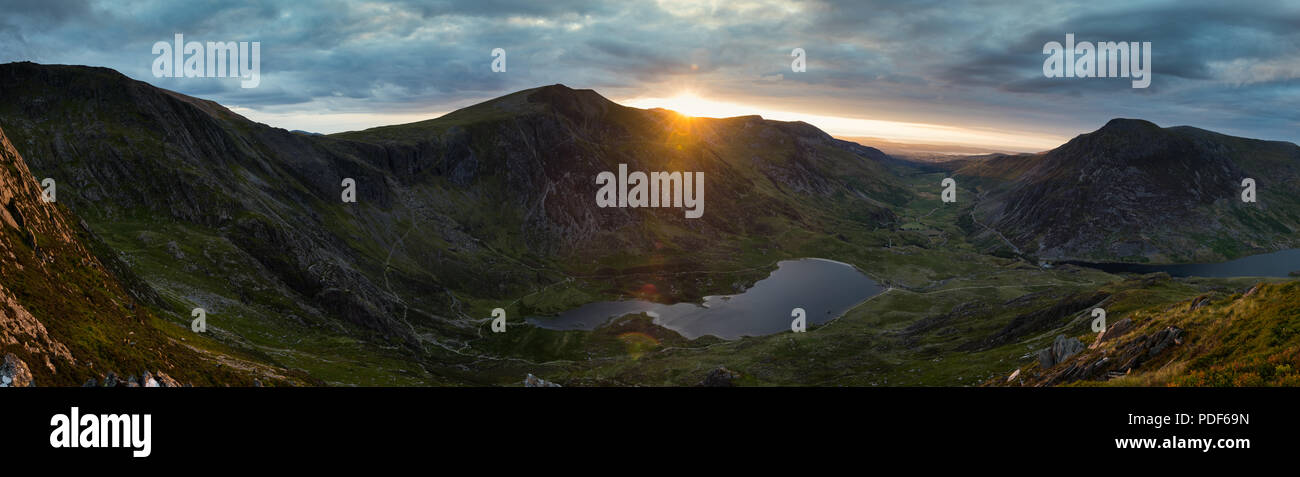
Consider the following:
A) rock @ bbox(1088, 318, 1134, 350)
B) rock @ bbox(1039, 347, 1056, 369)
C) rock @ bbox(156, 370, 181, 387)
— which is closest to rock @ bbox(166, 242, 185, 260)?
rock @ bbox(156, 370, 181, 387)

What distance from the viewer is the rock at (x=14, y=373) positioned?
26.1 m

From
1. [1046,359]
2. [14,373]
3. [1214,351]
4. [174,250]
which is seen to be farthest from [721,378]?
[174,250]

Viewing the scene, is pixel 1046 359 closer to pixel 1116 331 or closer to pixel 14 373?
pixel 1116 331

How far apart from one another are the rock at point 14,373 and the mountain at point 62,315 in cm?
8

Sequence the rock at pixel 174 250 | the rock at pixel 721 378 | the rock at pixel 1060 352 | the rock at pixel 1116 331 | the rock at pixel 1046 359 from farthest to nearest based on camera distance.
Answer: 1. the rock at pixel 174 250
2. the rock at pixel 721 378
3. the rock at pixel 1046 359
4. the rock at pixel 1060 352
5. the rock at pixel 1116 331

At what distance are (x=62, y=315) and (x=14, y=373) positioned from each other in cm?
1492

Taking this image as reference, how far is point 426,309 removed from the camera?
183 meters

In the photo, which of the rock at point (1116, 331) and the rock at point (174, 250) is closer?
the rock at point (1116, 331)

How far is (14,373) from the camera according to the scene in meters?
26.6

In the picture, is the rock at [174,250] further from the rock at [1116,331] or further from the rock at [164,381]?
the rock at [1116,331]

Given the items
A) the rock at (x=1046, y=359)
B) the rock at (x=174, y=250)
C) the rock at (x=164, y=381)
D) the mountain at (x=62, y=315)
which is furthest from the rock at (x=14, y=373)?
the rock at (x=174, y=250)

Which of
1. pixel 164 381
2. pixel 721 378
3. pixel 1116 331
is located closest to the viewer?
pixel 164 381
